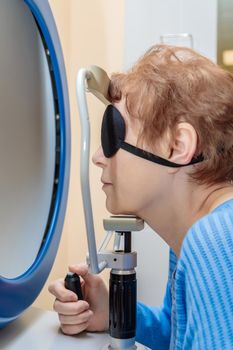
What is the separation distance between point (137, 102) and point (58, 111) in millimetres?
152

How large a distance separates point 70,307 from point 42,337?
0.06 metres

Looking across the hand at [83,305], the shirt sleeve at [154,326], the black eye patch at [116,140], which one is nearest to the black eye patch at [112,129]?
the black eye patch at [116,140]

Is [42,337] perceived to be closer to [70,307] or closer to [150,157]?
[70,307]

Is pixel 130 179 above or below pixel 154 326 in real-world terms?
above

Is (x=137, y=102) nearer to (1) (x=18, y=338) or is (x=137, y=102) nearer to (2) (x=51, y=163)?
(2) (x=51, y=163)

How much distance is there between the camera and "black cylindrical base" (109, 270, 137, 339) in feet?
2.04

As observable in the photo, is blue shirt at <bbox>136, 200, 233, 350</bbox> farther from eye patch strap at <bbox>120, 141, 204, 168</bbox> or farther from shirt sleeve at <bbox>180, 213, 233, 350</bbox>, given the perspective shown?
eye patch strap at <bbox>120, 141, 204, 168</bbox>

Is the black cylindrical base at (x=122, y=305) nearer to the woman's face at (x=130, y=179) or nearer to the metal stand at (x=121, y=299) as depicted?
the metal stand at (x=121, y=299)

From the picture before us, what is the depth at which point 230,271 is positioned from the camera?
505 mm

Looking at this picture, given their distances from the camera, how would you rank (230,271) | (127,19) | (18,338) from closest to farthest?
(230,271)
(18,338)
(127,19)

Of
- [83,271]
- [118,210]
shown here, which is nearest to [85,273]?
[83,271]

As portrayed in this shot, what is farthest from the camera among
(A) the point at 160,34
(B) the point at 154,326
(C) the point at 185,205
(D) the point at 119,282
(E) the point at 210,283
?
(A) the point at 160,34

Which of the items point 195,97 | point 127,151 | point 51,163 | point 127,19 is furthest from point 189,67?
point 127,19

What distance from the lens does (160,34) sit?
1.04 meters
